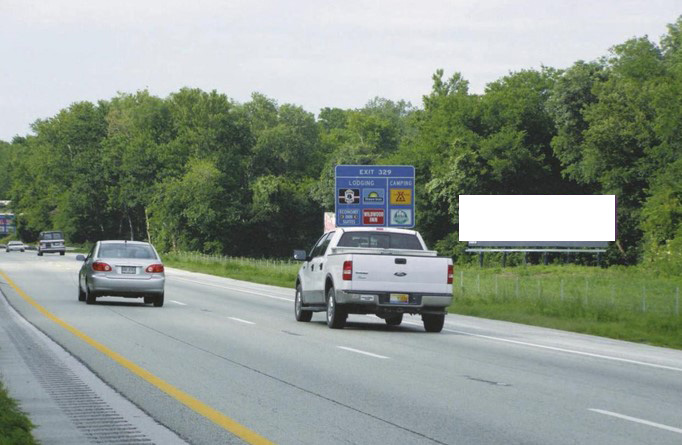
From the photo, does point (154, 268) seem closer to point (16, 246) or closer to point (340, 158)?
point (340, 158)

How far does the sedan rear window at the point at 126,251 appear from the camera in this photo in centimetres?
3025

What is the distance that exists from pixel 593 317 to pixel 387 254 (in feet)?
28.2

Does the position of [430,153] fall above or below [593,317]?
above

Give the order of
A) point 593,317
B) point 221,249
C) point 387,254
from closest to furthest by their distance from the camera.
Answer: point 387,254
point 593,317
point 221,249

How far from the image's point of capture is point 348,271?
73.8 ft

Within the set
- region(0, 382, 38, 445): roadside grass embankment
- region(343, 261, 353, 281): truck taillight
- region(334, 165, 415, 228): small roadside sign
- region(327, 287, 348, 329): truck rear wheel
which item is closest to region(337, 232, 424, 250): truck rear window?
region(327, 287, 348, 329): truck rear wheel

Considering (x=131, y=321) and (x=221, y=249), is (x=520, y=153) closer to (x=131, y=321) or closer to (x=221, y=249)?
(x=221, y=249)

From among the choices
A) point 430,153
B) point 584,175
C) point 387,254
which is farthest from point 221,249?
point 387,254

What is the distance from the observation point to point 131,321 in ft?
78.9

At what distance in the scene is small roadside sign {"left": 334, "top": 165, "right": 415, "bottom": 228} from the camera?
5025 cm

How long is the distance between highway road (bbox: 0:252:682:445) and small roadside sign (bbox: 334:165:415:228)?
950 inches

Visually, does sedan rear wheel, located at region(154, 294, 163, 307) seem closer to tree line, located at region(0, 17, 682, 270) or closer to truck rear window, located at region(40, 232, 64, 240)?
tree line, located at region(0, 17, 682, 270)

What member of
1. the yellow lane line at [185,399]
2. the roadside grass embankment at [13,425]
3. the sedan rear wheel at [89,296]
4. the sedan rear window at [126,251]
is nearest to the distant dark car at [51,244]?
the sedan rear window at [126,251]

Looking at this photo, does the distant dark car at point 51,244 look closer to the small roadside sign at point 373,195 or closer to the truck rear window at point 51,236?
the truck rear window at point 51,236
